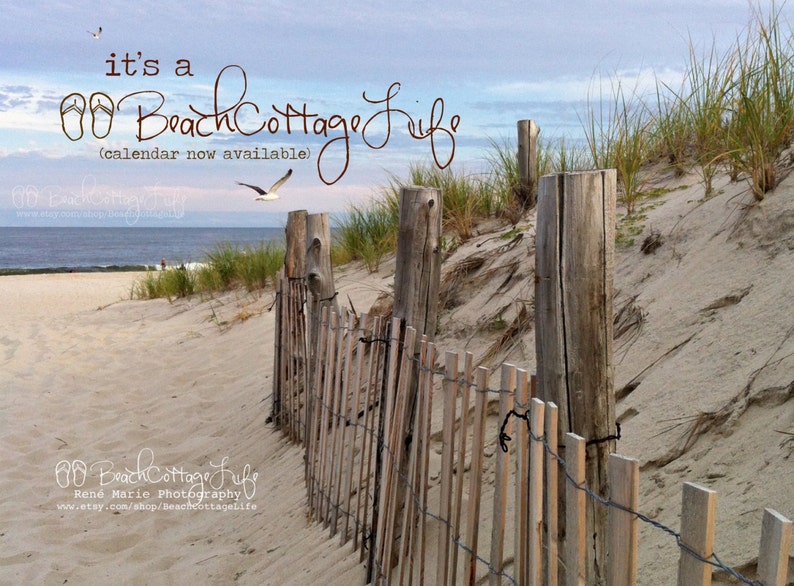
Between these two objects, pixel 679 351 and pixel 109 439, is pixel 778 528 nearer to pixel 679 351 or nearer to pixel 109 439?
pixel 679 351

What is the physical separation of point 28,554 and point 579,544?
364 cm

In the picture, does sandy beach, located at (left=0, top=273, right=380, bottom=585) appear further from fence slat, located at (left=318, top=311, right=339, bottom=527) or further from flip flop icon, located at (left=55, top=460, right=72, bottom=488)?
fence slat, located at (left=318, top=311, right=339, bottom=527)

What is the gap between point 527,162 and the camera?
23.7 ft

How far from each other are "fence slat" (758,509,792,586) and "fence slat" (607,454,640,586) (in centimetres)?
28

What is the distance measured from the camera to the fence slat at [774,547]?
115 cm

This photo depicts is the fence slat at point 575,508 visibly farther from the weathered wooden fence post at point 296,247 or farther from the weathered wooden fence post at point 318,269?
the weathered wooden fence post at point 296,247

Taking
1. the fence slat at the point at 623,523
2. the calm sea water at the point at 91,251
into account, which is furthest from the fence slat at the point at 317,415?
the calm sea water at the point at 91,251

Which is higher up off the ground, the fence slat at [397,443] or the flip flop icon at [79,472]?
the fence slat at [397,443]

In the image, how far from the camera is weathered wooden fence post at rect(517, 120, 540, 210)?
23.3 feet

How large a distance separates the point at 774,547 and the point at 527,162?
20.7 ft

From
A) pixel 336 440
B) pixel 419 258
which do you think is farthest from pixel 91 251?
pixel 419 258

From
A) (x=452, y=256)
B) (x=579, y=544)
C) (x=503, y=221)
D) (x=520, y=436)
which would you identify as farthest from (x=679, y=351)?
(x=503, y=221)

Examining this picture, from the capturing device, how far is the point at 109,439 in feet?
20.3

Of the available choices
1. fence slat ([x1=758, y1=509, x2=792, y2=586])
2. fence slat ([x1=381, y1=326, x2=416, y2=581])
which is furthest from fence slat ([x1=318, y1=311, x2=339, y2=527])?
fence slat ([x1=758, y1=509, x2=792, y2=586])
